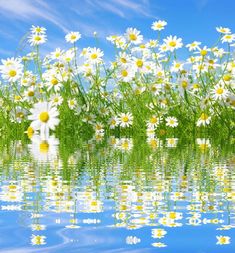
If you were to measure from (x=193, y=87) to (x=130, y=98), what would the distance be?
1312 millimetres

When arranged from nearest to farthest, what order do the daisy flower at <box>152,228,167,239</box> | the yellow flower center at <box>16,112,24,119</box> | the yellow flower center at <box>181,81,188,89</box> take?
the daisy flower at <box>152,228,167,239</box> < the yellow flower center at <box>181,81,188,89</box> < the yellow flower center at <box>16,112,24,119</box>

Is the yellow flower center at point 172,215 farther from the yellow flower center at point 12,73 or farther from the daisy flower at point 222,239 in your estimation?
the yellow flower center at point 12,73

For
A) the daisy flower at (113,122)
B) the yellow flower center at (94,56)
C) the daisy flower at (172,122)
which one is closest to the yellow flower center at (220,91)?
the daisy flower at (172,122)

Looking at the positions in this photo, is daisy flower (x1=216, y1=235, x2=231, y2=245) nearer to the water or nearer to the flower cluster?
the water

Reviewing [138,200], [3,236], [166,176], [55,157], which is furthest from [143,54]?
[3,236]

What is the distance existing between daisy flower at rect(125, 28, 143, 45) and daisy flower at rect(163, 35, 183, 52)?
0.40 m

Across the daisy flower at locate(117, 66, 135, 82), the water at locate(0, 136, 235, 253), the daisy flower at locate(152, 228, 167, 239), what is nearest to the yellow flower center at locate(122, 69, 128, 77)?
the daisy flower at locate(117, 66, 135, 82)

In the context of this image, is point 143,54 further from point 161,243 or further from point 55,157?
point 161,243

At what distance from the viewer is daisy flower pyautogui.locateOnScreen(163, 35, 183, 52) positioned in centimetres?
966

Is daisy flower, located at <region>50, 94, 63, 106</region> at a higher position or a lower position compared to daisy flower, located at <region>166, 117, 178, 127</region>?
higher

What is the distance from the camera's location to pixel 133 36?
388 inches

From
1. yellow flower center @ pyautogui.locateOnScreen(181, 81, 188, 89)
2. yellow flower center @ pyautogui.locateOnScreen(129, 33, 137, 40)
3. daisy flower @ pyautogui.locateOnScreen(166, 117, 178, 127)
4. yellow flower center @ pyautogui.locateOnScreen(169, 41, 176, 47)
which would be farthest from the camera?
yellow flower center @ pyautogui.locateOnScreen(129, 33, 137, 40)

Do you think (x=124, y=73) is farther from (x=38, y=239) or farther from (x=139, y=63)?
(x=38, y=239)

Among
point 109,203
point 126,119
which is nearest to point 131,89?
point 126,119
